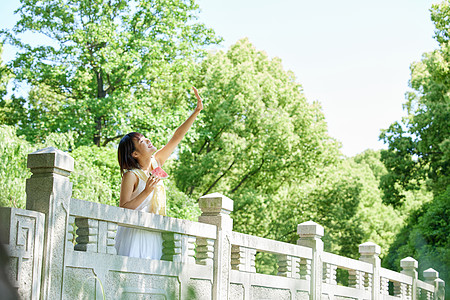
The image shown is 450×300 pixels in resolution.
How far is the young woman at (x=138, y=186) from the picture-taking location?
5305mm

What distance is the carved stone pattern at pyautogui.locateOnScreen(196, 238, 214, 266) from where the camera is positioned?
21.4 ft

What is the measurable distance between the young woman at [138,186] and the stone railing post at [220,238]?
1021mm

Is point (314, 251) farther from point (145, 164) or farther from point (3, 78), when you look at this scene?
point (3, 78)

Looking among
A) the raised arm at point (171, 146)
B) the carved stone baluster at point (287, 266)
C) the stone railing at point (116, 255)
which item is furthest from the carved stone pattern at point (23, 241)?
the carved stone baluster at point (287, 266)

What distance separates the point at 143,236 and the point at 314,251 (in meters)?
3.90

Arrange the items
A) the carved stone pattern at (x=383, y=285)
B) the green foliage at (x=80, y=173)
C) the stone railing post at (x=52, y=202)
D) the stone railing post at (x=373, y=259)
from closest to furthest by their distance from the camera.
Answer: the stone railing post at (x=52, y=202)
the stone railing post at (x=373, y=259)
the carved stone pattern at (x=383, y=285)
the green foliage at (x=80, y=173)

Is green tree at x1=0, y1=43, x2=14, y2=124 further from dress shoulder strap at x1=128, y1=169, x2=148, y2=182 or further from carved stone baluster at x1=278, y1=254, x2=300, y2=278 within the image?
dress shoulder strap at x1=128, y1=169, x2=148, y2=182

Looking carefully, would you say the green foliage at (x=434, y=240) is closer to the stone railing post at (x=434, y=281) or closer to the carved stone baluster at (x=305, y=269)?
the stone railing post at (x=434, y=281)

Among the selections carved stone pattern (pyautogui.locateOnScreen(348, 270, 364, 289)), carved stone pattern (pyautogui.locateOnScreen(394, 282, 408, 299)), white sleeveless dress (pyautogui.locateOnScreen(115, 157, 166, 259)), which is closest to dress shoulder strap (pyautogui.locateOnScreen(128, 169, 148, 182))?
white sleeveless dress (pyautogui.locateOnScreen(115, 157, 166, 259))

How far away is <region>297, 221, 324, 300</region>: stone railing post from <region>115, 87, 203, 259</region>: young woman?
3.75 m

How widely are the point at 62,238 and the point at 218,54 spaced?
21315mm

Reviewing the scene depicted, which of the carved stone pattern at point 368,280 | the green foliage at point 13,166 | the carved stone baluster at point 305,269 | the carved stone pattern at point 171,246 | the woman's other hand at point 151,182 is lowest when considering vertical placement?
the carved stone pattern at point 368,280

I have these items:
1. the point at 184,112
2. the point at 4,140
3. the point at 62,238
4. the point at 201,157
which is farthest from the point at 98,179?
the point at 62,238

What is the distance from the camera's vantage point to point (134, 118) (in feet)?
64.1
